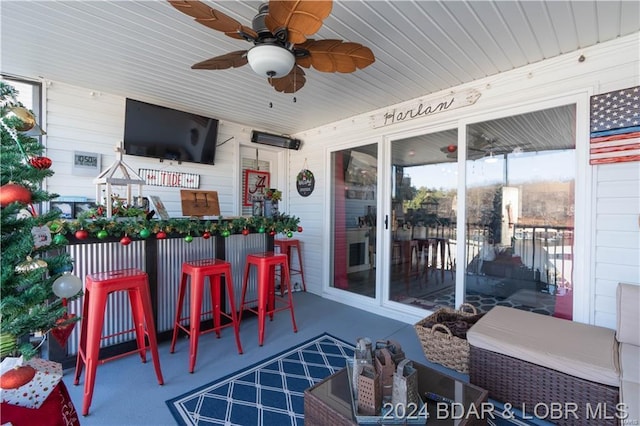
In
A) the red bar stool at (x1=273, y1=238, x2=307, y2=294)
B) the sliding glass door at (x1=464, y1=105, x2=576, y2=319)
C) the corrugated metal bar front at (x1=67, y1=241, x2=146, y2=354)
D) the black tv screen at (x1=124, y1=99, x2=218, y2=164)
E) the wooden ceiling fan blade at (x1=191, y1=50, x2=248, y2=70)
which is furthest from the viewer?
the red bar stool at (x1=273, y1=238, x2=307, y2=294)

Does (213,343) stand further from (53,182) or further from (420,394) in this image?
(53,182)

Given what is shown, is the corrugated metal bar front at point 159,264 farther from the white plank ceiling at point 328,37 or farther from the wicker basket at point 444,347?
the wicker basket at point 444,347

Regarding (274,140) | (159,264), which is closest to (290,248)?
(274,140)

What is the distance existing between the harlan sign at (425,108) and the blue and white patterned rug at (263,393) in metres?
2.76

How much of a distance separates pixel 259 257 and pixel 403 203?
1984 millimetres

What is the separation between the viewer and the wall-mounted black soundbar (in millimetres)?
4731

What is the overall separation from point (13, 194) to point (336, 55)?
5.58ft

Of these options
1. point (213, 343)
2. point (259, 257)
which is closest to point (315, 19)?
point (259, 257)

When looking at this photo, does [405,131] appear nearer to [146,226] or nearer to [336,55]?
[336,55]

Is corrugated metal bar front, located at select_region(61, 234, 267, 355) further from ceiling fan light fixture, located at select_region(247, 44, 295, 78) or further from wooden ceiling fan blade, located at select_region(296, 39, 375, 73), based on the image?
→ wooden ceiling fan blade, located at select_region(296, 39, 375, 73)

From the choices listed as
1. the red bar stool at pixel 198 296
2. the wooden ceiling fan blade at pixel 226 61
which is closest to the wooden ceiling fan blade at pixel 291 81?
the wooden ceiling fan blade at pixel 226 61

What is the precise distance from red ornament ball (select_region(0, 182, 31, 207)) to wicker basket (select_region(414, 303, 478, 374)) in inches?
109

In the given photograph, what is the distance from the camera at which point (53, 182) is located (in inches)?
127

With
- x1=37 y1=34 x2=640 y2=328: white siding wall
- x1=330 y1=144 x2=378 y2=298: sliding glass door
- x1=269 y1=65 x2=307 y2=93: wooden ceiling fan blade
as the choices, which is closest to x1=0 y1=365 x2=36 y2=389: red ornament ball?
x1=269 y1=65 x2=307 y2=93: wooden ceiling fan blade
